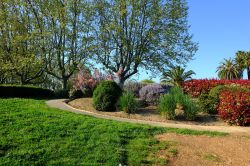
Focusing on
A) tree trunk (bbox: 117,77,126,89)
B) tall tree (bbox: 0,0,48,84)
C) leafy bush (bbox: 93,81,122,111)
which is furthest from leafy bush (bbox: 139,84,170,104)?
tall tree (bbox: 0,0,48,84)

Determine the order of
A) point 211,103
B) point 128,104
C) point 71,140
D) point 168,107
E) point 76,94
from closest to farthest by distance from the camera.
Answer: point 71,140 → point 168,107 → point 128,104 → point 211,103 → point 76,94

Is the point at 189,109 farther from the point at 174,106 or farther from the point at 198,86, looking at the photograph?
the point at 198,86

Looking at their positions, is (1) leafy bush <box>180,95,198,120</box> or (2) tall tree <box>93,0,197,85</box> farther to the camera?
(2) tall tree <box>93,0,197,85</box>

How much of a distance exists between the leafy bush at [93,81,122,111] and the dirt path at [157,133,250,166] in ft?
16.9

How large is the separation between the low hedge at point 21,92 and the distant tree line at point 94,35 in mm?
4167

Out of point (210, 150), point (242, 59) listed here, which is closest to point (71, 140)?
point (210, 150)

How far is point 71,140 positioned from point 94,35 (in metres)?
17.4

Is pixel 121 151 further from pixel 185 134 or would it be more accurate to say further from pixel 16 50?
pixel 16 50

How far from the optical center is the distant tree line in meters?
24.9

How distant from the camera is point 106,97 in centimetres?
1600

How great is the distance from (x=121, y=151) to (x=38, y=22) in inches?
796

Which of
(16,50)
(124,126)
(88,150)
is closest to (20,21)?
(16,50)

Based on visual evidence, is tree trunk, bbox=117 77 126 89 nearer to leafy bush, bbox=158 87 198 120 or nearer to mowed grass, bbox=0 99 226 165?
leafy bush, bbox=158 87 198 120

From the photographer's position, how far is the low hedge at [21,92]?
66.3ft
